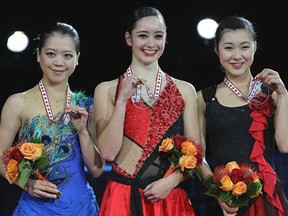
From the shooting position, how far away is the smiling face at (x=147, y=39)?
4.35 metres

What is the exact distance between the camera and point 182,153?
404cm

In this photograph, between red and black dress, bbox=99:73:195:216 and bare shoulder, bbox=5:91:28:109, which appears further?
bare shoulder, bbox=5:91:28:109

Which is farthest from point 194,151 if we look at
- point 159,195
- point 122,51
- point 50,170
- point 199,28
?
point 122,51

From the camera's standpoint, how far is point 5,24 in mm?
7312

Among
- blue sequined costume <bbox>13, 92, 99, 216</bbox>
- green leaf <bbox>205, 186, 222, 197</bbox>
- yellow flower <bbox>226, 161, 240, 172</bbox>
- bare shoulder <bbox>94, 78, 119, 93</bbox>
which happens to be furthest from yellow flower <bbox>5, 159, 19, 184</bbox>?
yellow flower <bbox>226, 161, 240, 172</bbox>

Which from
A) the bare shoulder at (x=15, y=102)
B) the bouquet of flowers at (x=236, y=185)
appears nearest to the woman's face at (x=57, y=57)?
the bare shoulder at (x=15, y=102)

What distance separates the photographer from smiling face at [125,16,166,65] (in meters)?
4.35

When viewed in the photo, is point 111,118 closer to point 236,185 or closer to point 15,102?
point 15,102

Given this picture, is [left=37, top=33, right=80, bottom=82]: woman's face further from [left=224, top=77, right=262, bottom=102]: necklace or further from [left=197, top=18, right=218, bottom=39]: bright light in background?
[left=197, top=18, right=218, bottom=39]: bright light in background

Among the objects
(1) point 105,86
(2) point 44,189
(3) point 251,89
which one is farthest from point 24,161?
(3) point 251,89

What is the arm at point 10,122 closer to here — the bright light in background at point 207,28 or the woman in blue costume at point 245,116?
the woman in blue costume at point 245,116

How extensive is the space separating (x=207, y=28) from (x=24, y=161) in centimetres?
332

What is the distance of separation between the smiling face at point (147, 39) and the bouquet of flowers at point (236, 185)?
0.82m

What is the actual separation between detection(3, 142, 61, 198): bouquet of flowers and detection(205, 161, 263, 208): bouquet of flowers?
0.93m
